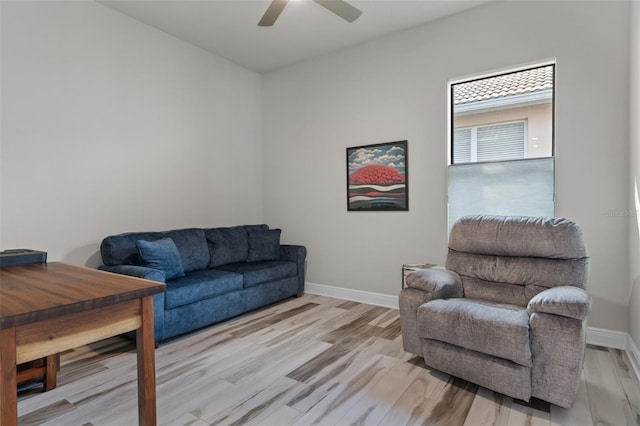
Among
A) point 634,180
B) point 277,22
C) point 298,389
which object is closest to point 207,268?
point 298,389

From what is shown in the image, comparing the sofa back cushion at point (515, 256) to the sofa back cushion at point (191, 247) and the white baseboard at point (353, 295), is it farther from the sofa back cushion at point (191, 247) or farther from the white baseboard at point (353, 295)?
the sofa back cushion at point (191, 247)

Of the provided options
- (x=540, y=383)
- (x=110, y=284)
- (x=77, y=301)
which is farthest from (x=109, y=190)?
(x=540, y=383)

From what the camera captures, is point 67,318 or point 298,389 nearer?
point 67,318

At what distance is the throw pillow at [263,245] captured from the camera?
13.9 feet

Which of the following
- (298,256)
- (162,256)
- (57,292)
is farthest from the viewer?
(298,256)

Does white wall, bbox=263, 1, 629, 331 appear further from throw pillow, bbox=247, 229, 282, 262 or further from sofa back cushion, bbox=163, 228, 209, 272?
sofa back cushion, bbox=163, 228, 209, 272

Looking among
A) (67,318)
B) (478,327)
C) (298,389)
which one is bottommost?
(298,389)

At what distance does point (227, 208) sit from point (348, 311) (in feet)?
6.79

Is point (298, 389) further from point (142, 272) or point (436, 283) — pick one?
point (142, 272)

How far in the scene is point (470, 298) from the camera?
8.80ft

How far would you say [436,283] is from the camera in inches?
97.3

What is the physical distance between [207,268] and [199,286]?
2.14 ft

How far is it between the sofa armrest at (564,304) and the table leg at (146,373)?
203 cm

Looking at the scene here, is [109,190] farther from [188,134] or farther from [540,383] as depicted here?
[540,383]
